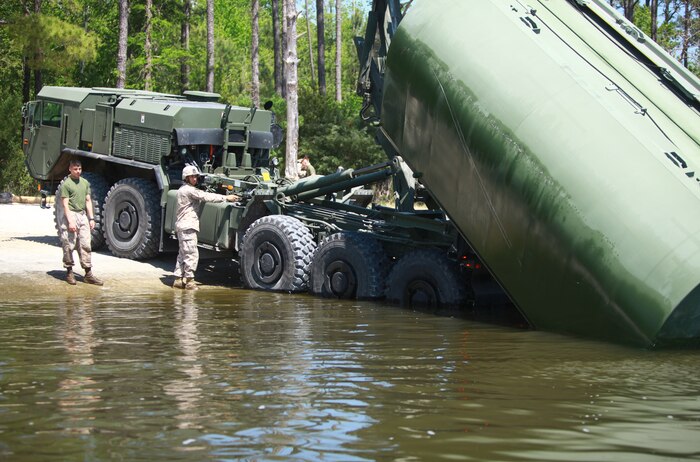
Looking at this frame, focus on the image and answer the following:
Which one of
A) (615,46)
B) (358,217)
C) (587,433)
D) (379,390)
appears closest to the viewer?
(587,433)

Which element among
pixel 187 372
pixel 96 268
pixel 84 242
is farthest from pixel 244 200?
pixel 187 372

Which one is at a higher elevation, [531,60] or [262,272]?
[531,60]

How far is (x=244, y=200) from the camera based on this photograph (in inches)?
596

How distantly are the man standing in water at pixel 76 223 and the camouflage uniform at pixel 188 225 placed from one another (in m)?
1.13

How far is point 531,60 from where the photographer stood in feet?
36.3

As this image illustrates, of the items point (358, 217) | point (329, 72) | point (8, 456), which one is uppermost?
point (329, 72)

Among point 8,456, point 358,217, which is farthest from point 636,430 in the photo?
point 358,217

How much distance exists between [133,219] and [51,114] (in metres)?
2.72

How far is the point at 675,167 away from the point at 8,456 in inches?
252

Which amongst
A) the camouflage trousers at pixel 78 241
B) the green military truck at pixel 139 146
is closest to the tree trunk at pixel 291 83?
the green military truck at pixel 139 146

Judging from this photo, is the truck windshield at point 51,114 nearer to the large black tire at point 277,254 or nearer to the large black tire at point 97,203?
the large black tire at point 97,203

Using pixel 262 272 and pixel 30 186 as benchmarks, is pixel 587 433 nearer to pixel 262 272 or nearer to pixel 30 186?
pixel 262 272

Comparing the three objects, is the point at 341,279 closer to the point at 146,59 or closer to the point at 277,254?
the point at 277,254

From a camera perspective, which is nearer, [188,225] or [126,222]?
[188,225]
